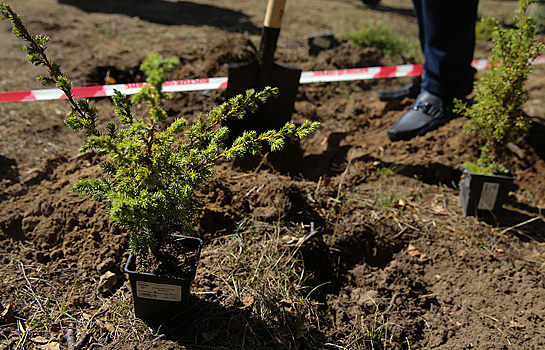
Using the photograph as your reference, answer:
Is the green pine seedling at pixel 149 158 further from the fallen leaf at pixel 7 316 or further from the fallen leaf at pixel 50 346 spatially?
the fallen leaf at pixel 7 316

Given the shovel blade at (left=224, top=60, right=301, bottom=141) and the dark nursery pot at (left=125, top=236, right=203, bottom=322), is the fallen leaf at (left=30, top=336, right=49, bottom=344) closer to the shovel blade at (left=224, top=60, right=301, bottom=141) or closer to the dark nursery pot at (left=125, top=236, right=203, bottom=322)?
the dark nursery pot at (left=125, top=236, right=203, bottom=322)

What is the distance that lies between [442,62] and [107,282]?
10.4ft

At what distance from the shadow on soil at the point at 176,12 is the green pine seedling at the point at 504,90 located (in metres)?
3.95

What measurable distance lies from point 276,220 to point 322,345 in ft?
2.64

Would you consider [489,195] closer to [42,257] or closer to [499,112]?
[499,112]

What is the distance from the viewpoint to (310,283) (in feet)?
8.11

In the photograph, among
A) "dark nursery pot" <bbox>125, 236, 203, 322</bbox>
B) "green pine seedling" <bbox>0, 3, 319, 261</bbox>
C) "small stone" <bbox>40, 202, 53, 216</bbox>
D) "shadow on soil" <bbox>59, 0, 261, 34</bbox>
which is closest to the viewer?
"green pine seedling" <bbox>0, 3, 319, 261</bbox>

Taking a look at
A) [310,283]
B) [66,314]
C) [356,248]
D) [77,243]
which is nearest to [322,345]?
[310,283]

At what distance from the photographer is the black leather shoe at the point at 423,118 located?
148 inches

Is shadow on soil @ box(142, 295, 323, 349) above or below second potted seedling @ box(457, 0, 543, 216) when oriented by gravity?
below

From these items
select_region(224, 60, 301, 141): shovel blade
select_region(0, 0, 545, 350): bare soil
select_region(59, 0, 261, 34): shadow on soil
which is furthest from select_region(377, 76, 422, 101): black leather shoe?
select_region(59, 0, 261, 34): shadow on soil

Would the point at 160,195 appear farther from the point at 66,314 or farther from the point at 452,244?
the point at 452,244

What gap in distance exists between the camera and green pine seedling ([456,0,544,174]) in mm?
2789

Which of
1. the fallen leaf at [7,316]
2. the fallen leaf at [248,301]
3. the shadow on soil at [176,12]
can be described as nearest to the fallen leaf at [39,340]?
the fallen leaf at [7,316]
